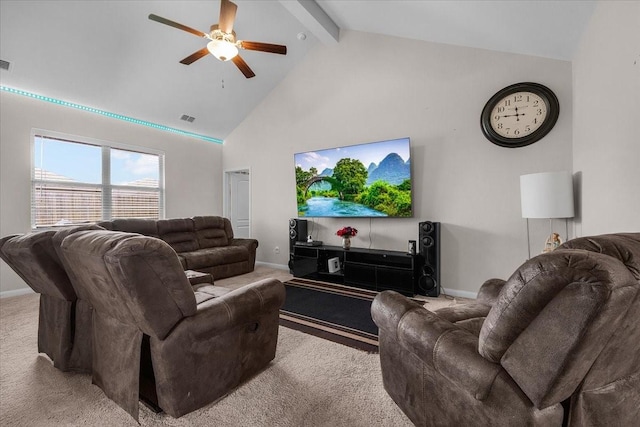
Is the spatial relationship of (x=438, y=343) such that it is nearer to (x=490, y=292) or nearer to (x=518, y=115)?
(x=490, y=292)

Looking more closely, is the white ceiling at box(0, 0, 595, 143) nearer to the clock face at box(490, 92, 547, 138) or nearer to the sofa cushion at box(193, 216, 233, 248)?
the clock face at box(490, 92, 547, 138)

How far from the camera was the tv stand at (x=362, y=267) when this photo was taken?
3.75m

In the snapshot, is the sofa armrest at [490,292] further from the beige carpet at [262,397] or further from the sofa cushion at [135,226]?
the sofa cushion at [135,226]

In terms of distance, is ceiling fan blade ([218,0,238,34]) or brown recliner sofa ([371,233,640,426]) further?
ceiling fan blade ([218,0,238,34])

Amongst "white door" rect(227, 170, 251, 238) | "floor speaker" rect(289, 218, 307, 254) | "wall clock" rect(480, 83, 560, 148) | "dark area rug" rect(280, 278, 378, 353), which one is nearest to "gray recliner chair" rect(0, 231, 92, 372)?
"dark area rug" rect(280, 278, 378, 353)

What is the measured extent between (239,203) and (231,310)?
514 cm

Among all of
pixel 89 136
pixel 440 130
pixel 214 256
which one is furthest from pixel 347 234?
pixel 89 136

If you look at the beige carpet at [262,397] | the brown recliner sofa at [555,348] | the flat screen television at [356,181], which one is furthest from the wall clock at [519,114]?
the beige carpet at [262,397]

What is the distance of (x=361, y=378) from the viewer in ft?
6.32

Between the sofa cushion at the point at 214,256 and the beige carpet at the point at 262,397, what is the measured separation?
2.03 meters

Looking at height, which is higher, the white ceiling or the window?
the white ceiling

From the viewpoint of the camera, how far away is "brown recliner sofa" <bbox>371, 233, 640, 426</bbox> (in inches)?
30.7

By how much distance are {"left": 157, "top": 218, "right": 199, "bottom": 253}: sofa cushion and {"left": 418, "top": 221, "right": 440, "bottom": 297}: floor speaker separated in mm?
3620

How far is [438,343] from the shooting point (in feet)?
3.93
